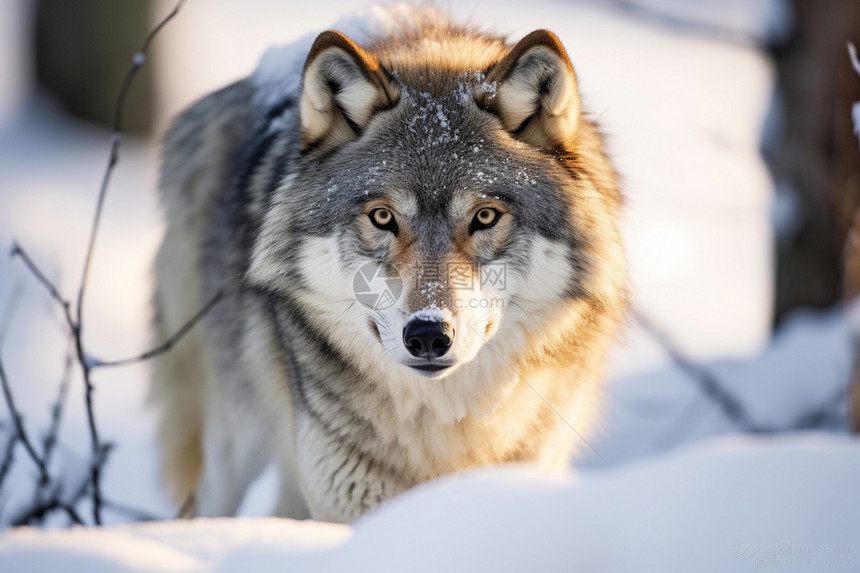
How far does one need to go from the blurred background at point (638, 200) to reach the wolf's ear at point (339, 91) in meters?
0.96

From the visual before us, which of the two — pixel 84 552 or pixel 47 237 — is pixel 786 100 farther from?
pixel 47 237

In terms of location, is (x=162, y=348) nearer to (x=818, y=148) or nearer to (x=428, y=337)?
(x=428, y=337)

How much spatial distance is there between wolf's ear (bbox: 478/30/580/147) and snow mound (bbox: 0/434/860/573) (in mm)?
1262

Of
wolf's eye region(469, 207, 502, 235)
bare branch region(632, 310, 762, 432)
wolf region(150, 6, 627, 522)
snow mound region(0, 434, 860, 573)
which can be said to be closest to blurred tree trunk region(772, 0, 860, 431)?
bare branch region(632, 310, 762, 432)

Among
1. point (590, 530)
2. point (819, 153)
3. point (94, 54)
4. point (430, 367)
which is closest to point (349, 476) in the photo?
point (430, 367)

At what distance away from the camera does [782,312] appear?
495cm

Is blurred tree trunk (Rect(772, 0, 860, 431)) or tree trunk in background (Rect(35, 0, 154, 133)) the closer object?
blurred tree trunk (Rect(772, 0, 860, 431))

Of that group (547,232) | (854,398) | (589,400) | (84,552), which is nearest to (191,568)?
(84,552)

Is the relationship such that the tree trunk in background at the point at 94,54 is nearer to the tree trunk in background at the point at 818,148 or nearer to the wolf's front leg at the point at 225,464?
the wolf's front leg at the point at 225,464

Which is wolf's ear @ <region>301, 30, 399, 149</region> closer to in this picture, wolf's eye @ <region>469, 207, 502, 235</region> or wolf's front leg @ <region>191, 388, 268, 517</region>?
wolf's eye @ <region>469, 207, 502, 235</region>

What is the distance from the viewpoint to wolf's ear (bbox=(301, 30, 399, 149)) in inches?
82.6

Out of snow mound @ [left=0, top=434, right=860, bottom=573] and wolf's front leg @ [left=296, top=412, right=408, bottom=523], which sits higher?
snow mound @ [left=0, top=434, right=860, bottom=573]

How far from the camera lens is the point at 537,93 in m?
2.22

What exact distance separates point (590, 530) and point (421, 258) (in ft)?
3.56
